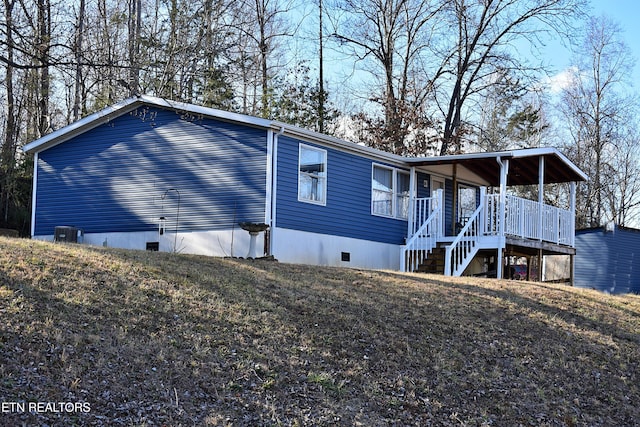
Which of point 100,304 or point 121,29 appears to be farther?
point 121,29

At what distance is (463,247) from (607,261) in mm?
9309

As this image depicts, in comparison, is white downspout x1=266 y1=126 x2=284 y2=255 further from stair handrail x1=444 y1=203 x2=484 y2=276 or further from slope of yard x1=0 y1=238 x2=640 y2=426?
stair handrail x1=444 y1=203 x2=484 y2=276

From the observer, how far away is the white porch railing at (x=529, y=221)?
57.5 feet

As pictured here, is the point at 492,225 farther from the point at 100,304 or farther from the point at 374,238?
the point at 100,304

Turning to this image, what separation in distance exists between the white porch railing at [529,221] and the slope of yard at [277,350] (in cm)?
502

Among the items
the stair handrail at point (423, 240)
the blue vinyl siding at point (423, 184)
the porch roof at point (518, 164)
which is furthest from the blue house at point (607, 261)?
the stair handrail at point (423, 240)

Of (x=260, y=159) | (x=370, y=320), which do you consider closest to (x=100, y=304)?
(x=370, y=320)

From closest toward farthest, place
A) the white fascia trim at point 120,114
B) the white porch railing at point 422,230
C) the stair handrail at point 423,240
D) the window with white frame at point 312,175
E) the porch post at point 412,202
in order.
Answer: the white fascia trim at point 120,114, the window with white frame at point 312,175, the stair handrail at point 423,240, the white porch railing at point 422,230, the porch post at point 412,202

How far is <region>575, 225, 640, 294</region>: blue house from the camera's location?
24734 mm

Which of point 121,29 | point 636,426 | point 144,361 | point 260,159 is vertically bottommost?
point 636,426

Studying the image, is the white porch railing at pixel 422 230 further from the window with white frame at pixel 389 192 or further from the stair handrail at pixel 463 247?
the stair handrail at pixel 463 247

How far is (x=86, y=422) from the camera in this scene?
6.28m

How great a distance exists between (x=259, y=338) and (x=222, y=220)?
753 centimetres

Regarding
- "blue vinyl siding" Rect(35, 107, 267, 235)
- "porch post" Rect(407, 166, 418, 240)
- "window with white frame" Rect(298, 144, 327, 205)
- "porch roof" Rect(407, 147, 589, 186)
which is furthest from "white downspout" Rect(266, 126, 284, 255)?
"porch post" Rect(407, 166, 418, 240)
